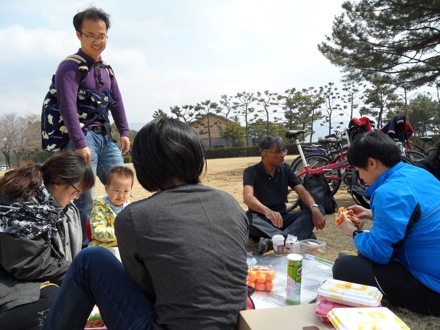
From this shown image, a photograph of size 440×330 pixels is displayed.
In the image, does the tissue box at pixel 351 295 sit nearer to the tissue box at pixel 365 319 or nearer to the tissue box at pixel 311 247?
the tissue box at pixel 365 319

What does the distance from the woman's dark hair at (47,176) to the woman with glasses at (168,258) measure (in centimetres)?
55

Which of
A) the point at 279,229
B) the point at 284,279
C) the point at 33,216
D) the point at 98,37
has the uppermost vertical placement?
the point at 98,37

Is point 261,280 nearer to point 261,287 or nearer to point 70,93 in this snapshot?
point 261,287

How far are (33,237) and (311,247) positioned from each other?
6.74 feet

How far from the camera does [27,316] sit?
1399mm

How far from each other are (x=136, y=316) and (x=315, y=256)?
184 centimetres

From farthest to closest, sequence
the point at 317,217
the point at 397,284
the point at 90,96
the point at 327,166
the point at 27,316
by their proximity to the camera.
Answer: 1. the point at 327,166
2. the point at 317,217
3. the point at 90,96
4. the point at 397,284
5. the point at 27,316

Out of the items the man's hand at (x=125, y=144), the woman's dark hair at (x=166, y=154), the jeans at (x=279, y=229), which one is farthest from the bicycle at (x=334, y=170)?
the woman's dark hair at (x=166, y=154)

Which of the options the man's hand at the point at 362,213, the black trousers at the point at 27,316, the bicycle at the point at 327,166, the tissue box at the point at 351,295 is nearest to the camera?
the tissue box at the point at 351,295

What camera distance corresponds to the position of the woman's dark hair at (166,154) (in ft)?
3.69

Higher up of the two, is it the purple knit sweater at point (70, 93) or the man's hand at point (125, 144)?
the purple knit sweater at point (70, 93)

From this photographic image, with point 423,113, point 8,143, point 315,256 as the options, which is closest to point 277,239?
point 315,256

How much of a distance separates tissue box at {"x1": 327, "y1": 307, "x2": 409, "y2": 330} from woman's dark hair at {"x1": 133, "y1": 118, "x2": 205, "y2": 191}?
2.19 feet

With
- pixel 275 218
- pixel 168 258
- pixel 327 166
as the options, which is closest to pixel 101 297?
pixel 168 258
